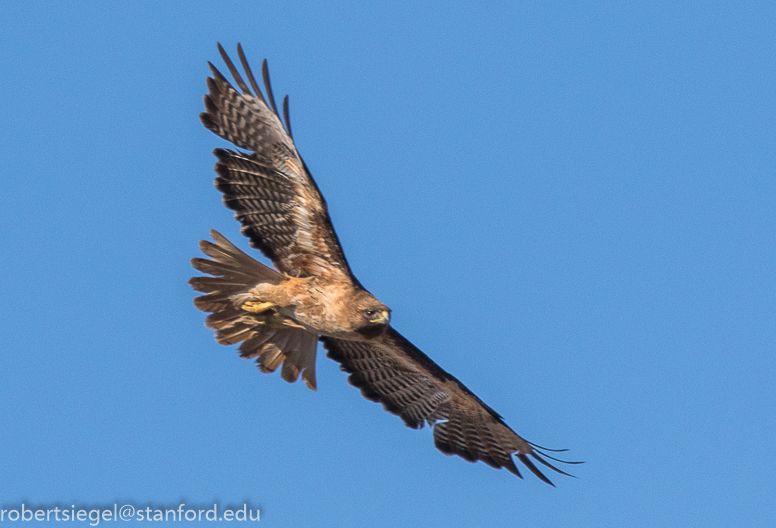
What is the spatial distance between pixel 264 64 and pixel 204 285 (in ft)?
7.72

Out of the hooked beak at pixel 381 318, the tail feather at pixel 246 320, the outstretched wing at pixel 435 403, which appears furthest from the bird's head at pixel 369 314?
the outstretched wing at pixel 435 403

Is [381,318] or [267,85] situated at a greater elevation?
[267,85]

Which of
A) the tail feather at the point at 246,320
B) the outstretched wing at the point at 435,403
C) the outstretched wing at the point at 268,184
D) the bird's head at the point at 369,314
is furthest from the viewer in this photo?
the outstretched wing at the point at 435,403

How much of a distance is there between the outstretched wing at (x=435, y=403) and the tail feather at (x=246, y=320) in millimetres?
727

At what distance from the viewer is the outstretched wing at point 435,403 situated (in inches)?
492

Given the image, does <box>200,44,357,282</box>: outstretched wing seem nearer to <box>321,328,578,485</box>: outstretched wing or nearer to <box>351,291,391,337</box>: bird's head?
<box>351,291,391,337</box>: bird's head

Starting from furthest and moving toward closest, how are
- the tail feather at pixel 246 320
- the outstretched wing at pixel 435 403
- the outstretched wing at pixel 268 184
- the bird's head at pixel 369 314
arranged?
the outstretched wing at pixel 435 403 < the tail feather at pixel 246 320 < the outstretched wing at pixel 268 184 < the bird's head at pixel 369 314

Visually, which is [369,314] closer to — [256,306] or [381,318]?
[381,318]

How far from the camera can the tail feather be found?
441 inches

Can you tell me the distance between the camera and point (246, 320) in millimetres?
11648

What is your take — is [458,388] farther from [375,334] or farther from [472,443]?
[375,334]

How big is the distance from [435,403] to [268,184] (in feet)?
11.3

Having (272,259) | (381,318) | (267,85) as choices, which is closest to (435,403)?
(381,318)

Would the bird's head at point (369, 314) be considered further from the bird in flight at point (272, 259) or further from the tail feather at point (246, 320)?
the tail feather at point (246, 320)
